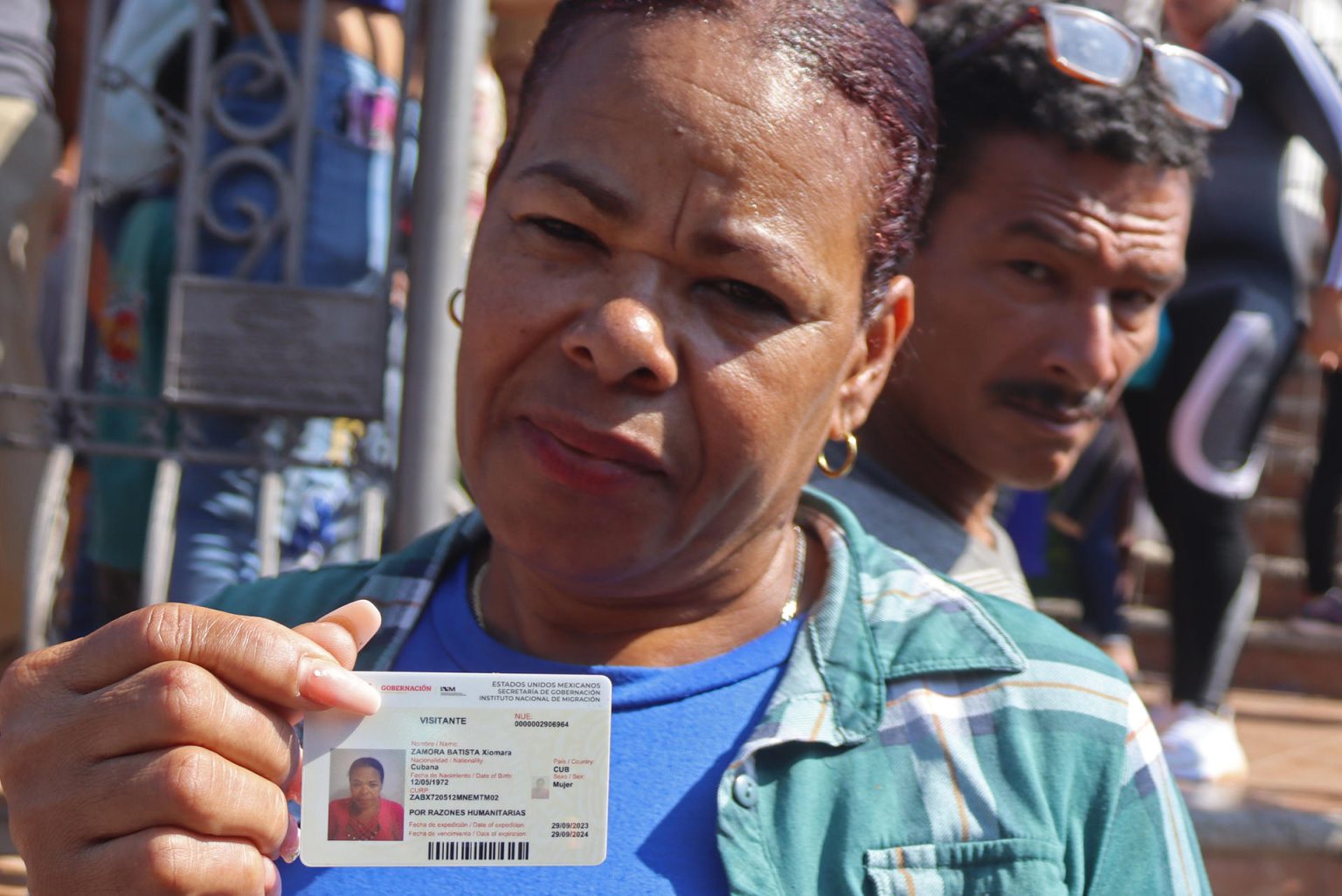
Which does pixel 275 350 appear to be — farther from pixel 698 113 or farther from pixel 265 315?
pixel 698 113

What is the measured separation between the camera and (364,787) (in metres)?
1.25

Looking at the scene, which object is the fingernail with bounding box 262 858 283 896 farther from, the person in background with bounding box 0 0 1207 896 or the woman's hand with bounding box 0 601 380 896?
the person in background with bounding box 0 0 1207 896

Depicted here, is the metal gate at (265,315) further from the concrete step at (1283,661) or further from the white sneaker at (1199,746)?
the concrete step at (1283,661)

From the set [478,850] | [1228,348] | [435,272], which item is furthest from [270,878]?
[1228,348]

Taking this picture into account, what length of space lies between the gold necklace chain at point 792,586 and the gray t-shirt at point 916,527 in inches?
18.2

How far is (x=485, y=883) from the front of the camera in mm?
1444

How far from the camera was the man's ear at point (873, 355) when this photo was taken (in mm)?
1863

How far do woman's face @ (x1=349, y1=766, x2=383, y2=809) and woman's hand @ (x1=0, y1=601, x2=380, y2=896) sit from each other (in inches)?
2.3

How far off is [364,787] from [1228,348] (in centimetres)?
350

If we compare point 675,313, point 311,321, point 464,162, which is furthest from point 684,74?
point 311,321

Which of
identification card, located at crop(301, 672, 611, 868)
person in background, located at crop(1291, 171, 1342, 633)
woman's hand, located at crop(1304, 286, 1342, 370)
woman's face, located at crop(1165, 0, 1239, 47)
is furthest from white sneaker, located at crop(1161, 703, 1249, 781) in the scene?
identification card, located at crop(301, 672, 611, 868)

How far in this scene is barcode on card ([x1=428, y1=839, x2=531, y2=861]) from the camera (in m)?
1.25

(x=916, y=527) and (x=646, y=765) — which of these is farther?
(x=916, y=527)

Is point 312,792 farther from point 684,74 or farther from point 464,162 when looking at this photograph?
point 464,162
